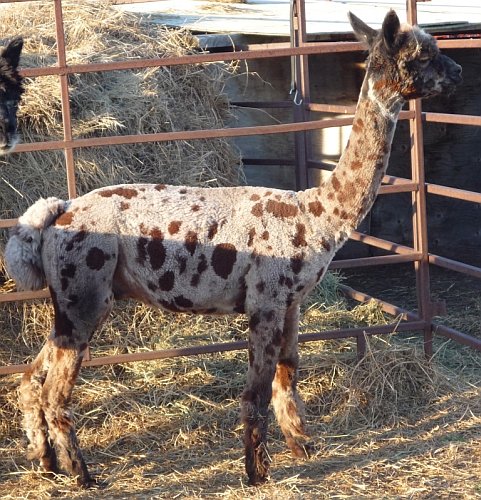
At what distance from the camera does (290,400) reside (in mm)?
5121

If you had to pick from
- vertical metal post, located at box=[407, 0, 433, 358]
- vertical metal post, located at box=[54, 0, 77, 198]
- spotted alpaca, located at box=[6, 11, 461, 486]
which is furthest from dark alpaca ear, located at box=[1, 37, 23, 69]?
vertical metal post, located at box=[407, 0, 433, 358]

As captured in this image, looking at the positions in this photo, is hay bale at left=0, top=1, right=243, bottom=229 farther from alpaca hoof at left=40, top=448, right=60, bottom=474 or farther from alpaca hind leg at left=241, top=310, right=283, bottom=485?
alpaca hind leg at left=241, top=310, right=283, bottom=485

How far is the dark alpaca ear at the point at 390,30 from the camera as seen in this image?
4613mm

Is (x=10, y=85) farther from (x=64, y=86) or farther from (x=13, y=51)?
(x=64, y=86)

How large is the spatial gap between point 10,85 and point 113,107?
4.56ft

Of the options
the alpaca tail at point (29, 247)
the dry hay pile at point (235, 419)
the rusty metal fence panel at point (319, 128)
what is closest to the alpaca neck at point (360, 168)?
the rusty metal fence panel at point (319, 128)

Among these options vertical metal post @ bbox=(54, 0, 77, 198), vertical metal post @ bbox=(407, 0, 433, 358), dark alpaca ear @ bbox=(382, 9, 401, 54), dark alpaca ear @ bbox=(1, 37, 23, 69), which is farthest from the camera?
vertical metal post @ bbox=(407, 0, 433, 358)

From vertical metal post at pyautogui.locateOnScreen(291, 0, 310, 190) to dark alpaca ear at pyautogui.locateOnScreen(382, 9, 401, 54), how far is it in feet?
5.78

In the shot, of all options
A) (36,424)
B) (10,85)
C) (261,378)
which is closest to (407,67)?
(261,378)

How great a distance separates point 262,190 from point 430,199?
3642mm

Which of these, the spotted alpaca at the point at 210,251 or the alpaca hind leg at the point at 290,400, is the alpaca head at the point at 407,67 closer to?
the spotted alpaca at the point at 210,251

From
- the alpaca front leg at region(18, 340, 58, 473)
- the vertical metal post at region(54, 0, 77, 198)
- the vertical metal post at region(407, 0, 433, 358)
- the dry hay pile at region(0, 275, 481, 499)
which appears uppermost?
the vertical metal post at region(54, 0, 77, 198)

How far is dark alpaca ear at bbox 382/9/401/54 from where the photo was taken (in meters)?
4.61

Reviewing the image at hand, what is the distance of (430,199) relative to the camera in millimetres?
8328
